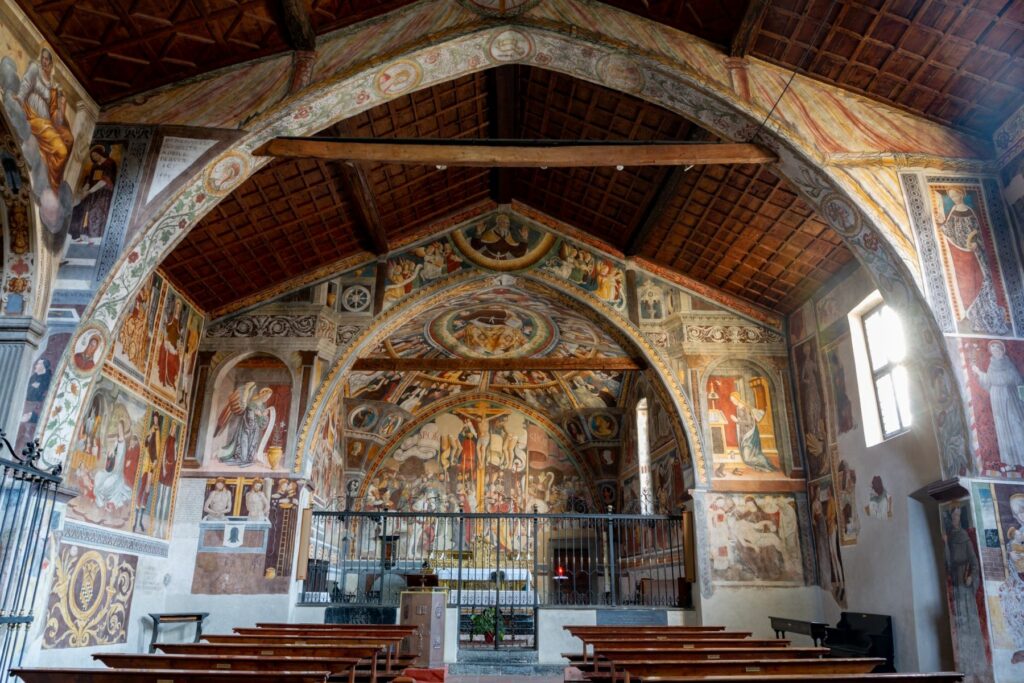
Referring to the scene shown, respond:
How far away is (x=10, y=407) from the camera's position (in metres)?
7.61

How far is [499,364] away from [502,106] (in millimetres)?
5550

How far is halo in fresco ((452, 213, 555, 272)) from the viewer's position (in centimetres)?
1444

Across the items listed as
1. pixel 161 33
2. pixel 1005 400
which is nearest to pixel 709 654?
pixel 1005 400

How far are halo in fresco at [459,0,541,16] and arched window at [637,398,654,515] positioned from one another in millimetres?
10683

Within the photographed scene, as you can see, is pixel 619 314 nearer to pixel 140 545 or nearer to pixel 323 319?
pixel 323 319

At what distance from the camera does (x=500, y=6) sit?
9.44m

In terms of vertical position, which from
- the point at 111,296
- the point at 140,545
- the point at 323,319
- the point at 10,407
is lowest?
the point at 140,545

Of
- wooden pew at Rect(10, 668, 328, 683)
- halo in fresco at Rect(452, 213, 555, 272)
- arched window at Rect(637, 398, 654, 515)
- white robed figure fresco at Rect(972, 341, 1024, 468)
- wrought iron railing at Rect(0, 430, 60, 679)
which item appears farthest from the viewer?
arched window at Rect(637, 398, 654, 515)

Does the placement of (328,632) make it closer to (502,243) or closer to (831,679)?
(831,679)

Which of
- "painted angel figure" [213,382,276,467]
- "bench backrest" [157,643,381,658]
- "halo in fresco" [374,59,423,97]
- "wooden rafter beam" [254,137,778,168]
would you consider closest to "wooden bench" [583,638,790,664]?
"bench backrest" [157,643,381,658]

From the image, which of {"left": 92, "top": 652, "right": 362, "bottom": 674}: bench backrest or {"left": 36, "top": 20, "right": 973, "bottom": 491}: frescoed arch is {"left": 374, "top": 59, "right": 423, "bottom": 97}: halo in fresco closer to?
{"left": 36, "top": 20, "right": 973, "bottom": 491}: frescoed arch

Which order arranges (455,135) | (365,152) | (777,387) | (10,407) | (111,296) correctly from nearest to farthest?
(10,407) → (111,296) → (365,152) → (455,135) → (777,387)

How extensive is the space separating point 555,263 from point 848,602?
7433mm

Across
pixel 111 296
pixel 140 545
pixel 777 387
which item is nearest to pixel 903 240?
pixel 777 387
